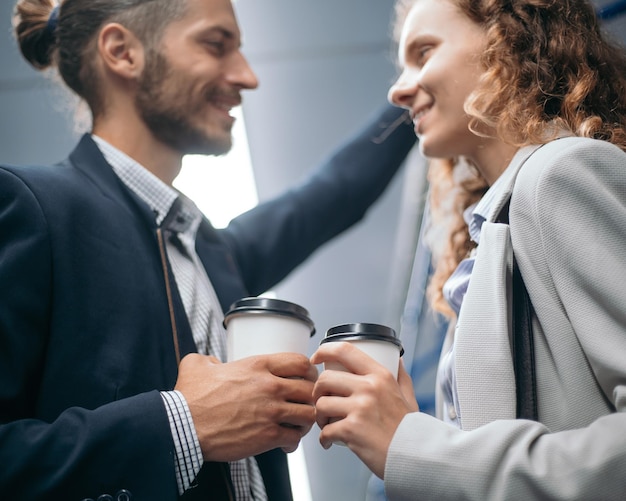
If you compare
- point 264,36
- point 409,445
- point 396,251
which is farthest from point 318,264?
point 409,445

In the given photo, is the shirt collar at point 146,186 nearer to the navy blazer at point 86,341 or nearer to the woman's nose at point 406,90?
the navy blazer at point 86,341

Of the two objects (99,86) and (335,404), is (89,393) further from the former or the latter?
(99,86)

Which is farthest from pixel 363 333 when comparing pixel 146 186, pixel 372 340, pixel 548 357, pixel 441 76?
pixel 146 186

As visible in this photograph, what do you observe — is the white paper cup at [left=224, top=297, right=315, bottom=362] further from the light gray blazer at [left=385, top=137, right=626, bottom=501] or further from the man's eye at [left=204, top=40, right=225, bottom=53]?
the man's eye at [left=204, top=40, right=225, bottom=53]

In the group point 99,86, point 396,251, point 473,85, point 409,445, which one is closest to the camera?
point 409,445

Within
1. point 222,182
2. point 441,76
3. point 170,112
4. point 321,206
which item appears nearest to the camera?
point 441,76

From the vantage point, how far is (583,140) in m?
1.16

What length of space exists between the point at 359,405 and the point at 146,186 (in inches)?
32.8

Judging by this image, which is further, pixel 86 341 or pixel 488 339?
pixel 86 341

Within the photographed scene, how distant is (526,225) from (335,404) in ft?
1.28

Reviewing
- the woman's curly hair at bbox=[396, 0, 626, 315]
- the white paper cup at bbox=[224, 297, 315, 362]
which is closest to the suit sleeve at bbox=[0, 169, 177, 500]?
the white paper cup at bbox=[224, 297, 315, 362]

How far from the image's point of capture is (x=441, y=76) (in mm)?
1541

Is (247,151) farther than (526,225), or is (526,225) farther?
(247,151)

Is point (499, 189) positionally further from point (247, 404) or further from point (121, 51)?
point (121, 51)
